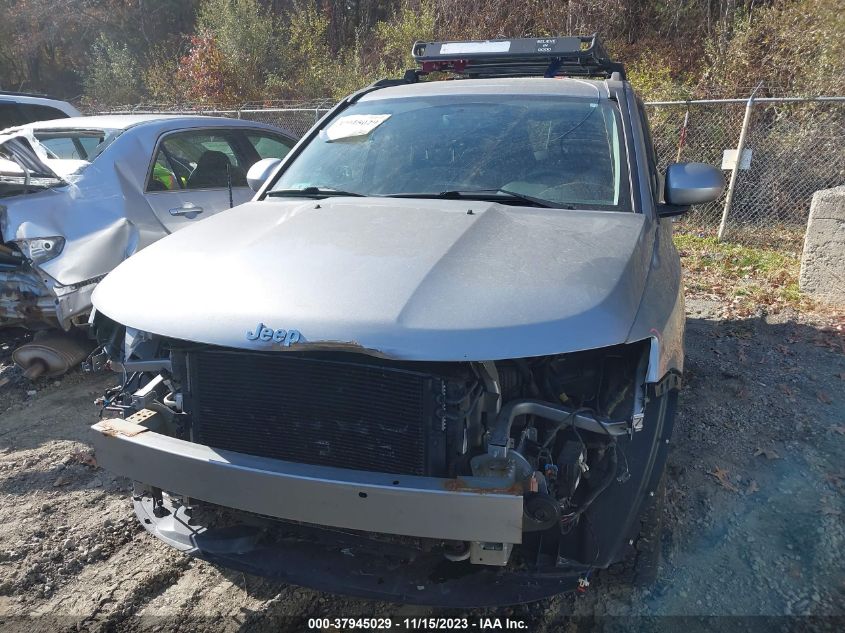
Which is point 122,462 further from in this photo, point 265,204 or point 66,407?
point 66,407

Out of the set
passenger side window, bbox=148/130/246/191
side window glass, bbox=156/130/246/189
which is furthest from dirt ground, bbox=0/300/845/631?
side window glass, bbox=156/130/246/189

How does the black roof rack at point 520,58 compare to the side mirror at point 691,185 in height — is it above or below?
above

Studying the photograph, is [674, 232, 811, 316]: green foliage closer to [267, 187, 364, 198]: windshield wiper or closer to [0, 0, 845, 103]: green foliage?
[0, 0, 845, 103]: green foliage

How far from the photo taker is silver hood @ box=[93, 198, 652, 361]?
1.97 meters

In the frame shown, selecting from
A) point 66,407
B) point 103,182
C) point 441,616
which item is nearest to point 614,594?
point 441,616

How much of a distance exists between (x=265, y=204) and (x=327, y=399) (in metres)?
1.52

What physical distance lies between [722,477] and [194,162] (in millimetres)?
4873

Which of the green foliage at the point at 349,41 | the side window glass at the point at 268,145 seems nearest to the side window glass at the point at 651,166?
the side window glass at the point at 268,145

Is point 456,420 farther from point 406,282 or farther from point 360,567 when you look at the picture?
point 360,567

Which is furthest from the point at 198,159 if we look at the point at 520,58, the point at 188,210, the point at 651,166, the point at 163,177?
the point at 651,166

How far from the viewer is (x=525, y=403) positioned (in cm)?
216

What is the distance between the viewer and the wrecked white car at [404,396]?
6.52 ft

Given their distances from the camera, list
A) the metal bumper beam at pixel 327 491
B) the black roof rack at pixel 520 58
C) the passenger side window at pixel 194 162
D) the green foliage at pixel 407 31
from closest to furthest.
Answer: the metal bumper beam at pixel 327 491
the black roof rack at pixel 520 58
the passenger side window at pixel 194 162
the green foliage at pixel 407 31

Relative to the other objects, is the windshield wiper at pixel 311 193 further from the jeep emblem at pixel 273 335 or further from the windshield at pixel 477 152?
the jeep emblem at pixel 273 335
